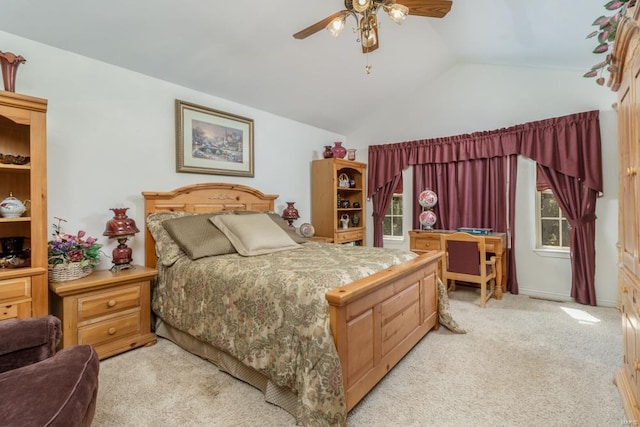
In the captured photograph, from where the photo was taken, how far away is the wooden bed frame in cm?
160

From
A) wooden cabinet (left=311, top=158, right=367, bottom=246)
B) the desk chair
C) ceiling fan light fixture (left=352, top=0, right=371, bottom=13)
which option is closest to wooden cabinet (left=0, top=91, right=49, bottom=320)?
ceiling fan light fixture (left=352, top=0, right=371, bottom=13)

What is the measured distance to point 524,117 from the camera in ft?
12.5

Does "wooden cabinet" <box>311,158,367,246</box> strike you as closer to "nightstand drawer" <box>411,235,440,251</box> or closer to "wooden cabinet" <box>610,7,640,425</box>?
"nightstand drawer" <box>411,235,440,251</box>

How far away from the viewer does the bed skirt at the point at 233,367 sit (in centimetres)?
171

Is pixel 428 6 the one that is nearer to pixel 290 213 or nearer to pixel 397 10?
pixel 397 10

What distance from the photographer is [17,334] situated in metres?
1.34

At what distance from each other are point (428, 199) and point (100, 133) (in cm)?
379

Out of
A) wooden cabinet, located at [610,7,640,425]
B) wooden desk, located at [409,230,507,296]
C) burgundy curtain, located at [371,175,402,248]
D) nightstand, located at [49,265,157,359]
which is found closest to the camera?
wooden cabinet, located at [610,7,640,425]

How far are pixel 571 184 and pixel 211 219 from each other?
12.7ft

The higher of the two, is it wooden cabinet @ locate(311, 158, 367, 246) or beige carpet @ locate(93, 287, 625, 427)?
wooden cabinet @ locate(311, 158, 367, 246)

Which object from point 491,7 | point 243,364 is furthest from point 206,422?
point 491,7

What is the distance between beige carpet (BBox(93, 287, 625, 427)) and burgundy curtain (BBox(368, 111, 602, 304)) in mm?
1577

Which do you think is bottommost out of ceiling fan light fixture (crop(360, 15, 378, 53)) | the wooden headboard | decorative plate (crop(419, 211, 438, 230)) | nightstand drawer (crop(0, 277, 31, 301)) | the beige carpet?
the beige carpet

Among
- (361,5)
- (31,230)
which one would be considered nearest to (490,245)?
(361,5)
